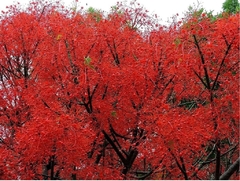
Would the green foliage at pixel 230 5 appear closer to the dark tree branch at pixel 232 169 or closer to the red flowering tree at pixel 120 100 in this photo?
the red flowering tree at pixel 120 100

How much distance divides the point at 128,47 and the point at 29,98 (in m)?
2.60

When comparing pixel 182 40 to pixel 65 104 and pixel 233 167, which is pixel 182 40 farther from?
pixel 65 104

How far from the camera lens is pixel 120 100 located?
748 cm

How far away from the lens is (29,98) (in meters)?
8.06

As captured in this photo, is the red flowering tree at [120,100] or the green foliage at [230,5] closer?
the red flowering tree at [120,100]

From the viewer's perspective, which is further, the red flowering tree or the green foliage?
the green foliage

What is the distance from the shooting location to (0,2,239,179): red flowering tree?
6.24 m

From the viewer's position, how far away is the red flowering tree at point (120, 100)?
246 inches

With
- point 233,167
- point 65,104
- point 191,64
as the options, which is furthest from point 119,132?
point 233,167

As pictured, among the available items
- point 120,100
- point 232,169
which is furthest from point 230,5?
point 232,169

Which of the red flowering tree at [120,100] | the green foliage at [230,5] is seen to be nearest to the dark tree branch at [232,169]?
the red flowering tree at [120,100]

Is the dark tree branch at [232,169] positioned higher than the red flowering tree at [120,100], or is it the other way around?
the red flowering tree at [120,100]

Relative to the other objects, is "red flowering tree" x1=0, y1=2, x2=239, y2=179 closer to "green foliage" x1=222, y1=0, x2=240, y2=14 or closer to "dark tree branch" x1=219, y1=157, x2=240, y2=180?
"dark tree branch" x1=219, y1=157, x2=240, y2=180

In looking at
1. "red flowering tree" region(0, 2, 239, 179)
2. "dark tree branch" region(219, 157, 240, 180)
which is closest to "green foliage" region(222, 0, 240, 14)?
"red flowering tree" region(0, 2, 239, 179)
